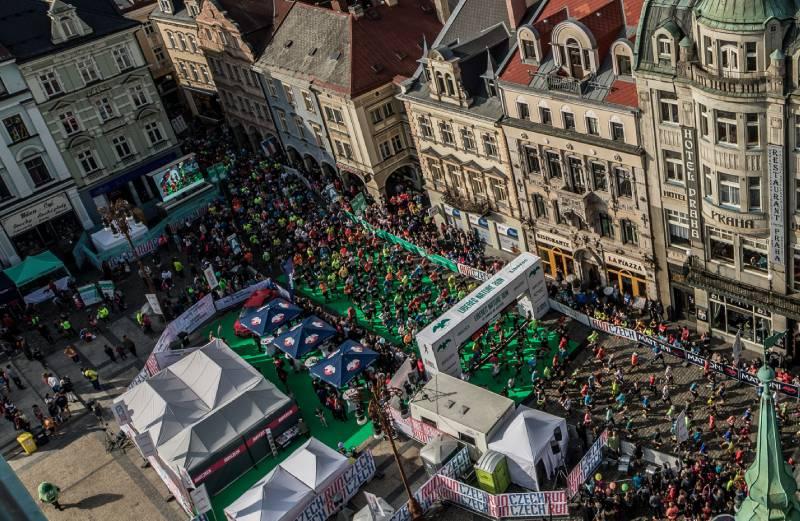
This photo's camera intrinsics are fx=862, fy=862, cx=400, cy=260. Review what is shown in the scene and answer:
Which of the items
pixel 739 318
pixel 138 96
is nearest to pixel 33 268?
pixel 138 96

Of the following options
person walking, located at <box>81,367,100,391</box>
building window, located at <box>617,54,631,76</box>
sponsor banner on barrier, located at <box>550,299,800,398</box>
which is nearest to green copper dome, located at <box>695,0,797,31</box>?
building window, located at <box>617,54,631,76</box>

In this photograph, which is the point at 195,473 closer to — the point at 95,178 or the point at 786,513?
the point at 786,513

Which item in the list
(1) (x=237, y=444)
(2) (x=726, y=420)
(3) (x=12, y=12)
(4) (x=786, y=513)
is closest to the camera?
(4) (x=786, y=513)

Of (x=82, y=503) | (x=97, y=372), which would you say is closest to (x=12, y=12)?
(x=97, y=372)

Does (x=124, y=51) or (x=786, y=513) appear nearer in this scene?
(x=786, y=513)

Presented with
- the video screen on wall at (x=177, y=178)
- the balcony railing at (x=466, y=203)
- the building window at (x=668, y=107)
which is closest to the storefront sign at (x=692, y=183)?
the building window at (x=668, y=107)

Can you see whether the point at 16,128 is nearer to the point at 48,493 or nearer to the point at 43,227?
the point at 43,227
